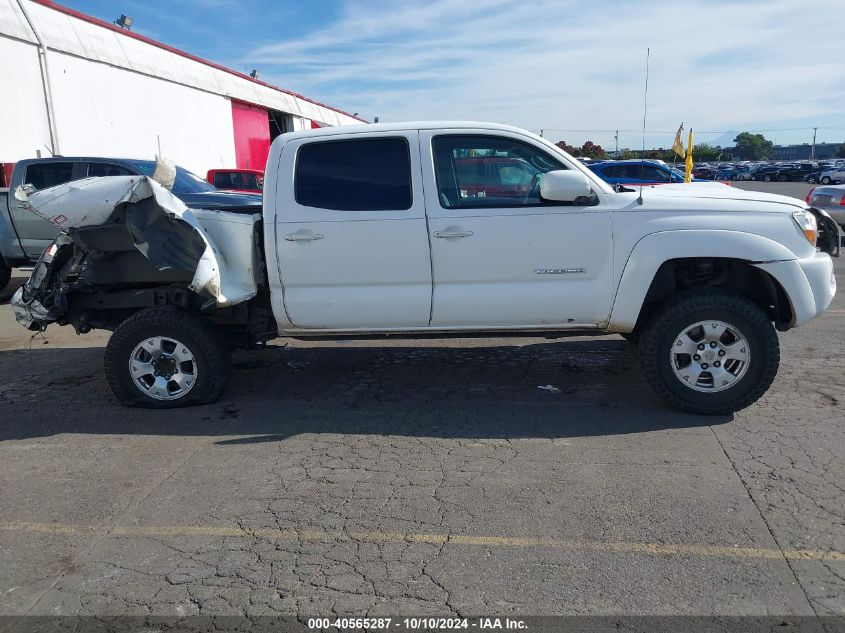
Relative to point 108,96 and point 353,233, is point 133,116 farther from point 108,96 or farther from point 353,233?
point 353,233

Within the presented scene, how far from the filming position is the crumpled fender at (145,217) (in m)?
5.12

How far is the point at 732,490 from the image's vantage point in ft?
13.2

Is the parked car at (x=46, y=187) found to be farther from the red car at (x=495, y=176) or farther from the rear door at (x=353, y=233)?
the red car at (x=495, y=176)

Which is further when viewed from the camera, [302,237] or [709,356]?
[302,237]

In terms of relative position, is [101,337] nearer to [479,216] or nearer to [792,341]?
[479,216]

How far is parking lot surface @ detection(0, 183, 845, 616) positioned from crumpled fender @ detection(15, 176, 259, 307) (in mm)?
1194

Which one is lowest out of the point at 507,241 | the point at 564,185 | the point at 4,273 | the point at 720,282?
the point at 4,273

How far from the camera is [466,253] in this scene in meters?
5.14

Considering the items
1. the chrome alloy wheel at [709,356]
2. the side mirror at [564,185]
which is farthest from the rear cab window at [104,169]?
the chrome alloy wheel at [709,356]

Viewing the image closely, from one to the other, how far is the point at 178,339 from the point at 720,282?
4139mm

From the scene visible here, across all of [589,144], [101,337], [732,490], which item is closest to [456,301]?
[732,490]

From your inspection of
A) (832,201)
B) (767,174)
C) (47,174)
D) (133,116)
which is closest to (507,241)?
(47,174)

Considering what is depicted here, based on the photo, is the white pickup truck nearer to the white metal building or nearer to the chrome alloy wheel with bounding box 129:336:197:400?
the chrome alloy wheel with bounding box 129:336:197:400

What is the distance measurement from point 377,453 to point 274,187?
2.12 m
